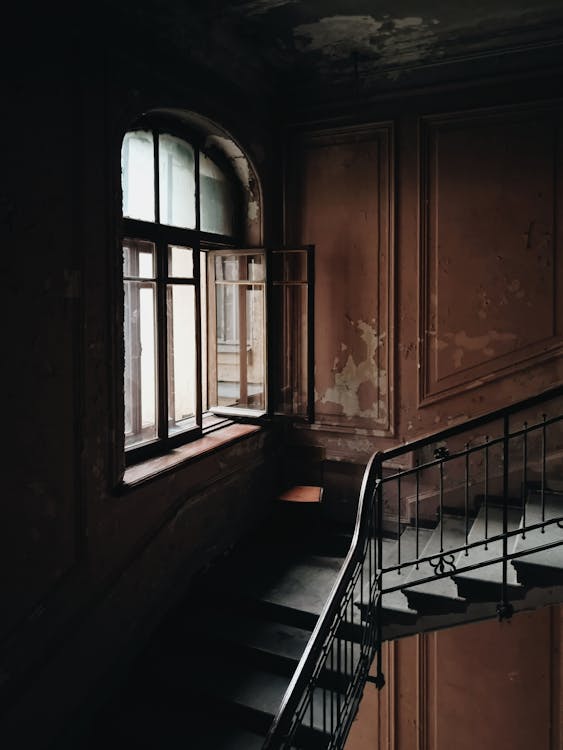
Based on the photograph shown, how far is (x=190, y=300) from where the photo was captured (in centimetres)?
502

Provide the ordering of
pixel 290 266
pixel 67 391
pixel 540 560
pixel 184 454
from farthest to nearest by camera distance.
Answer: pixel 290 266 < pixel 184 454 < pixel 540 560 < pixel 67 391

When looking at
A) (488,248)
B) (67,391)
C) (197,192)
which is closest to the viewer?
(67,391)

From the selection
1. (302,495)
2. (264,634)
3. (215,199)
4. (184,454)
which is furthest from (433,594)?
(215,199)

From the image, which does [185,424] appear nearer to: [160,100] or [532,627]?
[160,100]

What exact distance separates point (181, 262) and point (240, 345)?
3.09 feet

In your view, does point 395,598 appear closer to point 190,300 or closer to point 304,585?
point 304,585

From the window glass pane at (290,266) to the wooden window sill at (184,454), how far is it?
1403 millimetres

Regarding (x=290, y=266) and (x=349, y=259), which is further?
(x=290, y=266)

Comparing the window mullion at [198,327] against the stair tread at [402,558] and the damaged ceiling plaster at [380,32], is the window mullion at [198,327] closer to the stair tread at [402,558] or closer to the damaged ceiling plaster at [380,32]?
the damaged ceiling plaster at [380,32]

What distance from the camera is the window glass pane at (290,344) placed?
19.0 ft

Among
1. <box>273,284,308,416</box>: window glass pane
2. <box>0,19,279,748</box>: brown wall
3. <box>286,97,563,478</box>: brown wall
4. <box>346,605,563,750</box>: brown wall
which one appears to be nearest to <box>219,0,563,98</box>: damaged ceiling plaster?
<box>286,97,563,478</box>: brown wall

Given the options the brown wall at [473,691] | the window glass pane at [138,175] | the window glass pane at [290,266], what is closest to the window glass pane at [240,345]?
the window glass pane at [290,266]

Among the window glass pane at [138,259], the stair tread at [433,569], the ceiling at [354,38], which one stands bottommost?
the stair tread at [433,569]

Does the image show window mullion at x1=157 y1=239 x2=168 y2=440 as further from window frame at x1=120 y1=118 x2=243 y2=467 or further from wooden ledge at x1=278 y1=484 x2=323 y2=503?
wooden ledge at x1=278 y1=484 x2=323 y2=503
